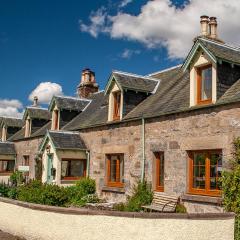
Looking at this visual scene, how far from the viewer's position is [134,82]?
18.9 meters

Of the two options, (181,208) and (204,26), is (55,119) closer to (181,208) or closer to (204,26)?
(204,26)

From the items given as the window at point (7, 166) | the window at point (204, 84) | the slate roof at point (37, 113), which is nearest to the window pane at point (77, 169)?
the slate roof at point (37, 113)

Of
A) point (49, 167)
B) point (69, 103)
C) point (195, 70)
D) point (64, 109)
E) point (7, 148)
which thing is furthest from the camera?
point (7, 148)

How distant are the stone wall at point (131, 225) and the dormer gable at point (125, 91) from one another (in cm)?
819

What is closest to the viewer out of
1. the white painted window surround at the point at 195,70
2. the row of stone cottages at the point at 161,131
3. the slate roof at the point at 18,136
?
the row of stone cottages at the point at 161,131

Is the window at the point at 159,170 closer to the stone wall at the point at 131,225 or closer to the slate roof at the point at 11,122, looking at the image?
the stone wall at the point at 131,225

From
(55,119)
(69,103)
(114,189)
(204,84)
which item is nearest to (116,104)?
(114,189)

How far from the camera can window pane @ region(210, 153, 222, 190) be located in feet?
41.9

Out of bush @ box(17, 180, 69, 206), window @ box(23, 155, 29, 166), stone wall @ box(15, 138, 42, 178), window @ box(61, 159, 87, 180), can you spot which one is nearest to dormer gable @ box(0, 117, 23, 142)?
stone wall @ box(15, 138, 42, 178)

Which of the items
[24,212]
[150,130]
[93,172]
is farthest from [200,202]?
[93,172]

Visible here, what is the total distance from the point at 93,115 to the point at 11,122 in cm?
1544

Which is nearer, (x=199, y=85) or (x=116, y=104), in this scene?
(x=199, y=85)

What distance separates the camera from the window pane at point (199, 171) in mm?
13430

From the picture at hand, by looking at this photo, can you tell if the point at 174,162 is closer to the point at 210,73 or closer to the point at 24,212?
the point at 210,73
